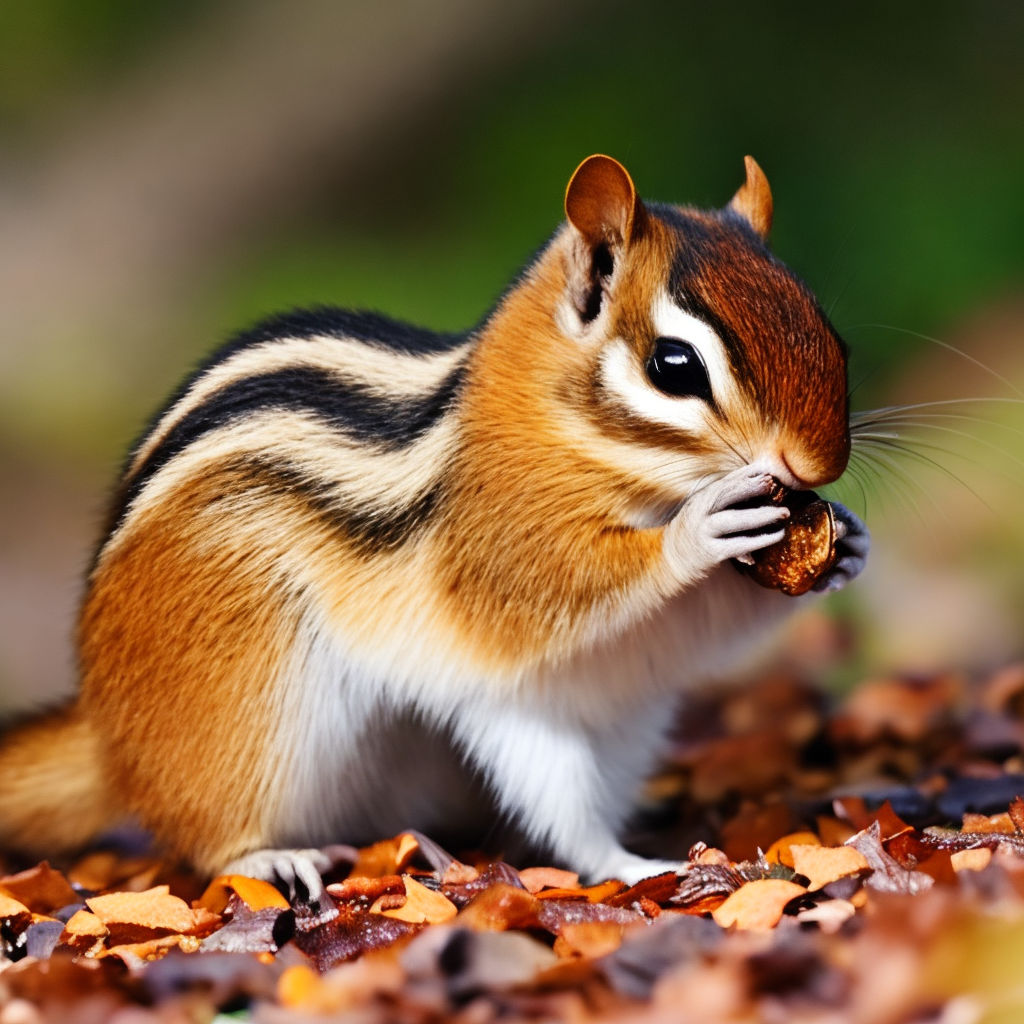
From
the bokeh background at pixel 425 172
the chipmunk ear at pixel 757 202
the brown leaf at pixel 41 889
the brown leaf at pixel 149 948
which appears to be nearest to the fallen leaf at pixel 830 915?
the brown leaf at pixel 149 948

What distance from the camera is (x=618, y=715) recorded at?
2.61 meters

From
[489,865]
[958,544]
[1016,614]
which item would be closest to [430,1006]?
[489,865]

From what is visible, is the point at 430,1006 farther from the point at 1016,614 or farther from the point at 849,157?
the point at 849,157

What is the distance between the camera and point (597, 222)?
7.79ft

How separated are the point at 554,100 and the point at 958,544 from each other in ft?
8.33

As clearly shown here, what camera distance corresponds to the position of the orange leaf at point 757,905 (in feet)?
6.93

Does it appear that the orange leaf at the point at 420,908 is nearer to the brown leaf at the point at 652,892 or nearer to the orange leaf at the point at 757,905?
the brown leaf at the point at 652,892

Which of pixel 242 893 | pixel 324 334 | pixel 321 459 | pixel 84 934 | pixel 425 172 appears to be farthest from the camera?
pixel 425 172

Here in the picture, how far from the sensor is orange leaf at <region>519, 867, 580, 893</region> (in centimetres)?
248

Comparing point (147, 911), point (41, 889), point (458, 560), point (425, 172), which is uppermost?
point (425, 172)

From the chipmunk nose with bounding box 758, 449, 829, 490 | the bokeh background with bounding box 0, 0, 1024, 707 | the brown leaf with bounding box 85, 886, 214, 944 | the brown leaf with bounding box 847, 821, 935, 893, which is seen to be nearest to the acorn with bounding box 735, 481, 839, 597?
the chipmunk nose with bounding box 758, 449, 829, 490

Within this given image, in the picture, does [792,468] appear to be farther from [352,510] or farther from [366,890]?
[366,890]

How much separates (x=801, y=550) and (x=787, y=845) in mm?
570

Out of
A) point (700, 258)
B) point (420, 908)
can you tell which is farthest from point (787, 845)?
point (700, 258)
